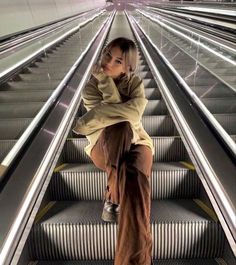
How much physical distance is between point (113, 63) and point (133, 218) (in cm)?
87

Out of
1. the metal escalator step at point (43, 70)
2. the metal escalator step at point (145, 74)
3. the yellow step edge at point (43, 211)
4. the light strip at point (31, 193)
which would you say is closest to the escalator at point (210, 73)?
the metal escalator step at point (145, 74)

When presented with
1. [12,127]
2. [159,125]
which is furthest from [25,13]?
[12,127]

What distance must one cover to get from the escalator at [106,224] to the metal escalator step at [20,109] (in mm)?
734

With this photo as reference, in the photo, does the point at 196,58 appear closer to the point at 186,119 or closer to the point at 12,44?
the point at 186,119

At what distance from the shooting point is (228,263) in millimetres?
2297

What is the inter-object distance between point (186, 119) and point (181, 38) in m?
2.50

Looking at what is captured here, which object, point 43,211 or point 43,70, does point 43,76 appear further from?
point 43,211

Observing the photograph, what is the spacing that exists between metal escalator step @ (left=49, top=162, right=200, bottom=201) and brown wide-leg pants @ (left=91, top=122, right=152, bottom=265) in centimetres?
71

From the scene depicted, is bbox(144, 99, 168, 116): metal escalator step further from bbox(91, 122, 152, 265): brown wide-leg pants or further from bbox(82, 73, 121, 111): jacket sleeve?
bbox(91, 122, 152, 265): brown wide-leg pants

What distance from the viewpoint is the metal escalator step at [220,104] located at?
3303 mm

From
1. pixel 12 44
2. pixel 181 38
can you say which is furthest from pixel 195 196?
pixel 181 38

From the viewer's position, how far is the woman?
2.06 m

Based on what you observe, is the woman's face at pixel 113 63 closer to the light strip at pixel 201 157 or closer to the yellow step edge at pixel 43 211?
the light strip at pixel 201 157

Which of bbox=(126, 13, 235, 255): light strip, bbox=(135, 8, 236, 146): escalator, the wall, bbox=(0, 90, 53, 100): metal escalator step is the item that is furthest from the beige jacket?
bbox=(0, 90, 53, 100): metal escalator step
